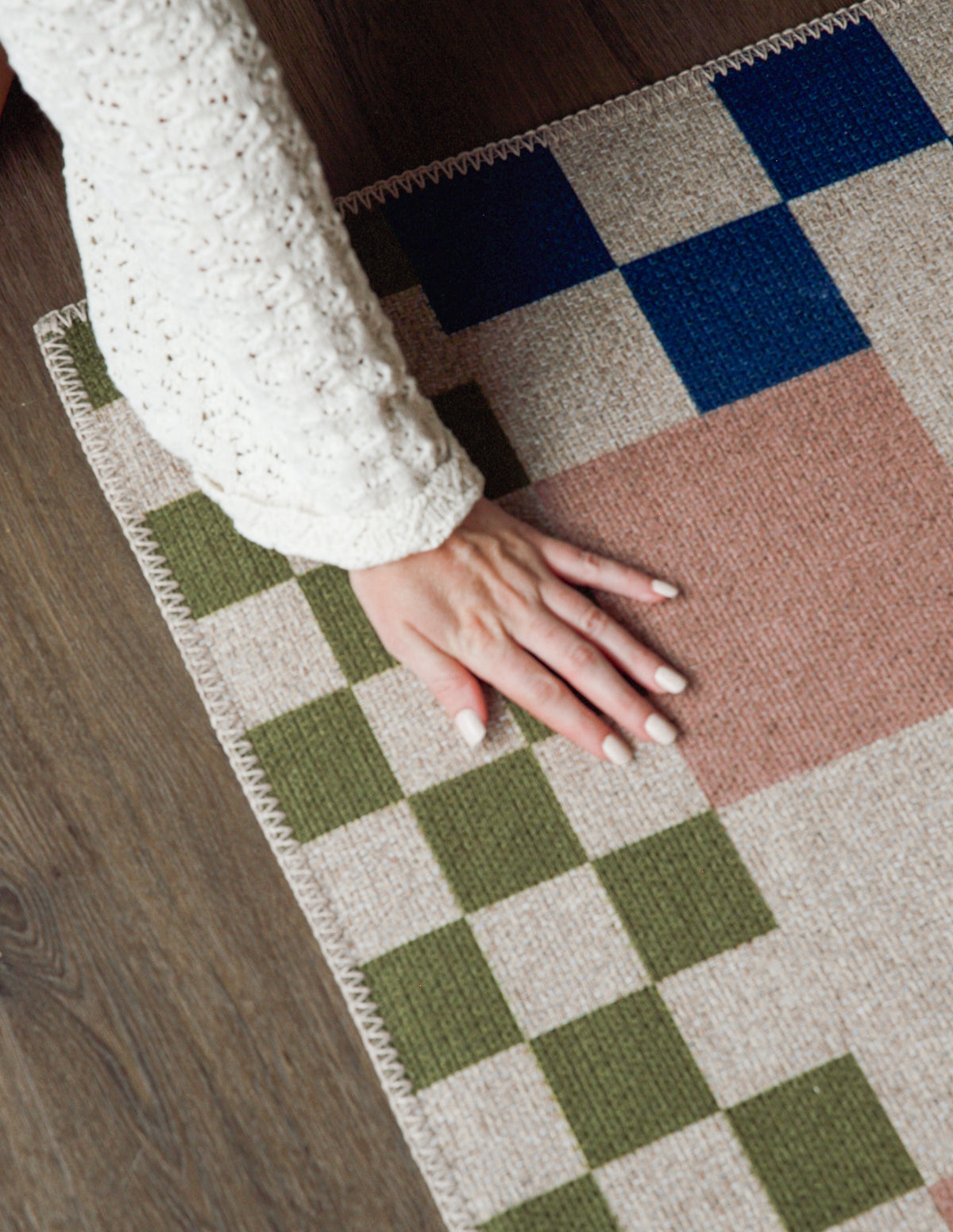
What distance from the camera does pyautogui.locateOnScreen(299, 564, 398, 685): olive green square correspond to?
869 mm

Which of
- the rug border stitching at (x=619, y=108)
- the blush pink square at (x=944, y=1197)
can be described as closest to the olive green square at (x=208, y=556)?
the rug border stitching at (x=619, y=108)

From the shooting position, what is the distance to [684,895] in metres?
0.80

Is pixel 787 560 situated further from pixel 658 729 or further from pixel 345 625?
pixel 345 625

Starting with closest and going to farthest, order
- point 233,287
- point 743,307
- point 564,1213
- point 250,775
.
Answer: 1. point 233,287
2. point 564,1213
3. point 250,775
4. point 743,307

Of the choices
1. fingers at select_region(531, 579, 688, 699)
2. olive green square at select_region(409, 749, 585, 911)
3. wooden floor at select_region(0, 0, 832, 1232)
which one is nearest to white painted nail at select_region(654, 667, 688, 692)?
fingers at select_region(531, 579, 688, 699)

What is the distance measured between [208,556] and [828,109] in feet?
2.36

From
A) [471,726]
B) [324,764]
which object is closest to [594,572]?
[471,726]

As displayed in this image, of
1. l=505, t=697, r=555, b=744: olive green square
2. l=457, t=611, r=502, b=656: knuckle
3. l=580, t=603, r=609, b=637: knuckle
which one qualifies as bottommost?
l=505, t=697, r=555, b=744: olive green square

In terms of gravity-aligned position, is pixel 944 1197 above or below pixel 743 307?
below

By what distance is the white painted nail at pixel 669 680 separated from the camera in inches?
32.9

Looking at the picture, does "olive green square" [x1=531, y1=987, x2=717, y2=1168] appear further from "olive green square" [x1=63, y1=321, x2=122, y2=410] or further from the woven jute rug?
"olive green square" [x1=63, y1=321, x2=122, y2=410]

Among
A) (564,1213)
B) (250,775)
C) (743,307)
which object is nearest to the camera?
(564,1213)

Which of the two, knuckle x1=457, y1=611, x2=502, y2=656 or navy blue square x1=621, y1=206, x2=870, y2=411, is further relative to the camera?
navy blue square x1=621, y1=206, x2=870, y2=411

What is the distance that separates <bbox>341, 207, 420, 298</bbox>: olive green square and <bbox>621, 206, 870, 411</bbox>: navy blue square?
20 centimetres
